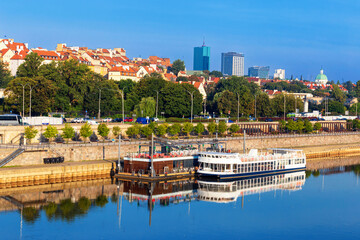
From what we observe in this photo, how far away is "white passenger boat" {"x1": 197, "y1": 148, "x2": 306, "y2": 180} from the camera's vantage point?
6981 centimetres

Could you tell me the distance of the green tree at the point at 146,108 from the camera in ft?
373

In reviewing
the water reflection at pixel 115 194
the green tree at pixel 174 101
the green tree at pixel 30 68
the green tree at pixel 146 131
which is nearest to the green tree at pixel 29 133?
the water reflection at pixel 115 194

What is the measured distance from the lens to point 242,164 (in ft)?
235

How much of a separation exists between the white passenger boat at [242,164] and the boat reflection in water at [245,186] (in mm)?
1132

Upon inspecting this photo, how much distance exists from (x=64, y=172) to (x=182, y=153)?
51.4 feet

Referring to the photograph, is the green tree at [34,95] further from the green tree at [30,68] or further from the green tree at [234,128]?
the green tree at [234,128]

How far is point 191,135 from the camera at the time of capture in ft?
327

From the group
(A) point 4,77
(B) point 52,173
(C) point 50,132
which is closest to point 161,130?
(C) point 50,132

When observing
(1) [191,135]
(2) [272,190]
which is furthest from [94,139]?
(2) [272,190]

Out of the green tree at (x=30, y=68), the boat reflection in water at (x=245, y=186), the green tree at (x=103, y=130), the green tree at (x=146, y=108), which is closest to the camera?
the boat reflection in water at (x=245, y=186)

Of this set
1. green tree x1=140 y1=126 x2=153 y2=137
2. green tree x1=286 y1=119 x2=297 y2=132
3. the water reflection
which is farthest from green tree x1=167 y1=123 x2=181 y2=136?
green tree x1=286 y1=119 x2=297 y2=132

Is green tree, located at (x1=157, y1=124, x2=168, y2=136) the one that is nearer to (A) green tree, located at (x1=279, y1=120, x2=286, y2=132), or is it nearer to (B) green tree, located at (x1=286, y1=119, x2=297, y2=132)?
(B) green tree, located at (x1=286, y1=119, x2=297, y2=132)

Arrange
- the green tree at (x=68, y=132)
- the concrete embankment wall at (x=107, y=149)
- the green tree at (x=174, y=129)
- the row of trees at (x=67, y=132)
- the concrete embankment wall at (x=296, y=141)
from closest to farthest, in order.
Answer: the concrete embankment wall at (x=107, y=149), the row of trees at (x=67, y=132), the green tree at (x=68, y=132), the green tree at (x=174, y=129), the concrete embankment wall at (x=296, y=141)

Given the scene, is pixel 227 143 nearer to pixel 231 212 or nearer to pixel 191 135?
pixel 191 135
